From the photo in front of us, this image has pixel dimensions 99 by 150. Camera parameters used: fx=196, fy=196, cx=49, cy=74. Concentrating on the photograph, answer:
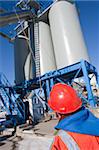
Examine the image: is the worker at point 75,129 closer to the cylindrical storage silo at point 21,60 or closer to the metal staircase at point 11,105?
the metal staircase at point 11,105

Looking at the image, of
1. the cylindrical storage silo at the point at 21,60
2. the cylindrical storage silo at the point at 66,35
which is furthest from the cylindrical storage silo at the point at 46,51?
the cylindrical storage silo at the point at 21,60

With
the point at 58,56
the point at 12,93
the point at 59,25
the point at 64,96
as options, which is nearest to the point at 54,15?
the point at 59,25

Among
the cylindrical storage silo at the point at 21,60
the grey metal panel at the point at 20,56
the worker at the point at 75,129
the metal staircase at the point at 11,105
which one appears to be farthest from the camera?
the grey metal panel at the point at 20,56

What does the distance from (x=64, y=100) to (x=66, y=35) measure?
1959 centimetres

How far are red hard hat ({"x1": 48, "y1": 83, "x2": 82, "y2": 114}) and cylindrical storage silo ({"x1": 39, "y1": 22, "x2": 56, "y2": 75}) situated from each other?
20.4 m

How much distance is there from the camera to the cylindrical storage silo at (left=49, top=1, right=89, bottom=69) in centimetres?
2005

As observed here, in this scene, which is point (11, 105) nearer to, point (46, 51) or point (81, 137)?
point (46, 51)

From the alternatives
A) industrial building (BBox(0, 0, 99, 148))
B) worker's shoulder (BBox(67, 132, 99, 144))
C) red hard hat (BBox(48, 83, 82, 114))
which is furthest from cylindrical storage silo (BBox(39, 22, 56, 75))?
worker's shoulder (BBox(67, 132, 99, 144))

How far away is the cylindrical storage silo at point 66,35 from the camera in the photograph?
65.8 ft

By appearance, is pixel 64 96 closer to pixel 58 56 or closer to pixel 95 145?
pixel 95 145

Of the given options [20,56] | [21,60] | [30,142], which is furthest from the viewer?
[20,56]

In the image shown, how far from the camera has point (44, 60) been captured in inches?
889

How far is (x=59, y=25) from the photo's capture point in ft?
71.4

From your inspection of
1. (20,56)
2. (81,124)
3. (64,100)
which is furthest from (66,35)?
A: (81,124)
